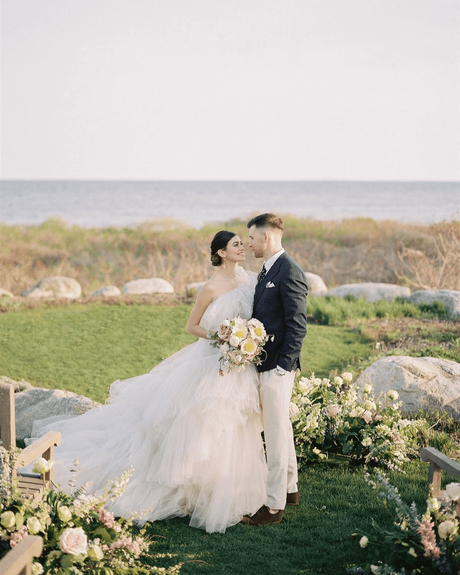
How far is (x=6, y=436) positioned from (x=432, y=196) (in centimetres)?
8608

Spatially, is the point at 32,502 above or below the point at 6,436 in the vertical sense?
below

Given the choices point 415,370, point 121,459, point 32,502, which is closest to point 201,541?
point 121,459

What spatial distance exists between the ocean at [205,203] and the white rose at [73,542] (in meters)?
49.7

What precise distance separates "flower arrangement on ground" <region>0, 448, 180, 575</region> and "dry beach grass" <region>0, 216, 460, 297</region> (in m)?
11.0

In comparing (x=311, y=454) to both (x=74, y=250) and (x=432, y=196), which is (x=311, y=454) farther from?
(x=432, y=196)

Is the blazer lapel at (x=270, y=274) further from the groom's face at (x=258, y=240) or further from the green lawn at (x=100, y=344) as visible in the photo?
the green lawn at (x=100, y=344)

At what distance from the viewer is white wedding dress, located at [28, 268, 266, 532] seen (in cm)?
506

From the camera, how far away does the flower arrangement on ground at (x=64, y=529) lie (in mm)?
3395

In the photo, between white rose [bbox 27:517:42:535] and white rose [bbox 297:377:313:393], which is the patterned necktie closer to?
white rose [bbox 297:377:313:393]

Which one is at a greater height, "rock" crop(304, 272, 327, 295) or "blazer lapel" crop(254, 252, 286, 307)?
"blazer lapel" crop(254, 252, 286, 307)

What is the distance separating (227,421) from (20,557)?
2.60 m

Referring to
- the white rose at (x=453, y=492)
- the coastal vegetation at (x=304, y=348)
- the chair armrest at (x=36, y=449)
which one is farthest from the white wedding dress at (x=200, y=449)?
the white rose at (x=453, y=492)

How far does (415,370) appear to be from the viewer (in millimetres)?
7512

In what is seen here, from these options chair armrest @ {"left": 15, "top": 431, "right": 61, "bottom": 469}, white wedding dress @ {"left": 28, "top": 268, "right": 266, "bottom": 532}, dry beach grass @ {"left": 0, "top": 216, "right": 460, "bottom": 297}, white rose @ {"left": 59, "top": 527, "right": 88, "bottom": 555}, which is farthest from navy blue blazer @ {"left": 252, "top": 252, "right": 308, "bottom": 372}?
dry beach grass @ {"left": 0, "top": 216, "right": 460, "bottom": 297}
